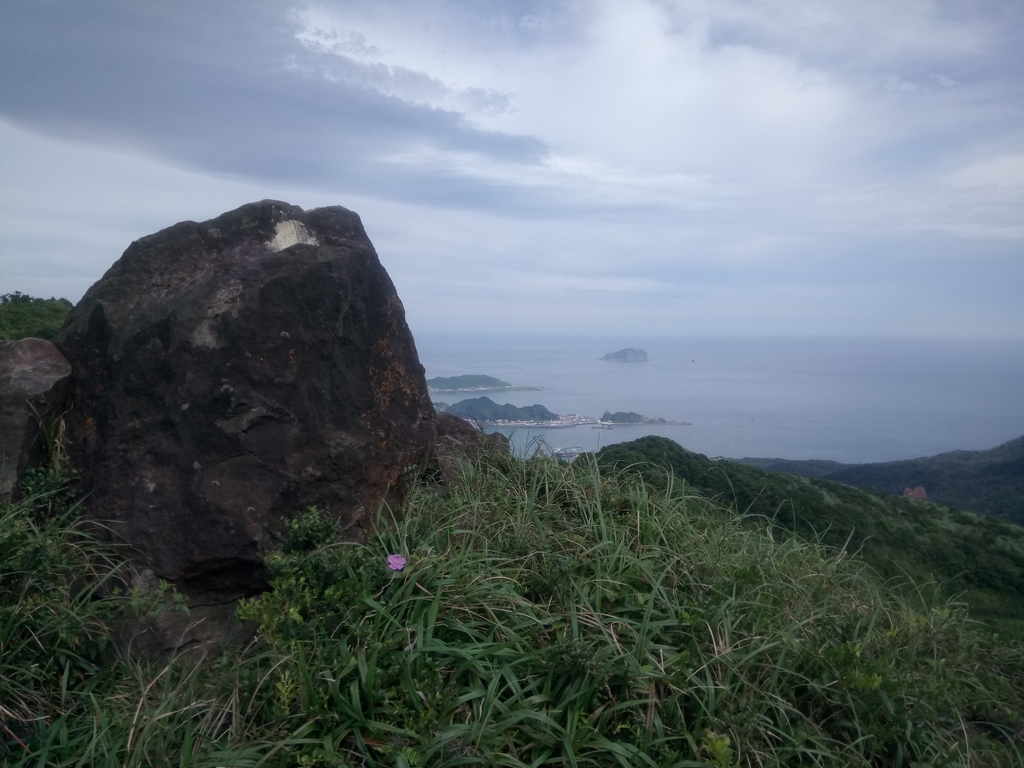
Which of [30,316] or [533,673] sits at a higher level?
[30,316]

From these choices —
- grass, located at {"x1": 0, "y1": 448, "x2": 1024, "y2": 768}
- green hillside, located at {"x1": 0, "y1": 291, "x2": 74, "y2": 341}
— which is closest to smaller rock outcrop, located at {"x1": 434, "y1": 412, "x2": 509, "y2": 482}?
grass, located at {"x1": 0, "y1": 448, "x2": 1024, "y2": 768}

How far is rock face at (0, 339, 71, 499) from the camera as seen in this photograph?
356cm

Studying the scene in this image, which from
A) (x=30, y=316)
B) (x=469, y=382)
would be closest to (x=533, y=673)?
(x=30, y=316)

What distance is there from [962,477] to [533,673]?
800 centimetres

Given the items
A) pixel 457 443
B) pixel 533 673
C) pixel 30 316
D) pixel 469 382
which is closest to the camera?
pixel 533 673

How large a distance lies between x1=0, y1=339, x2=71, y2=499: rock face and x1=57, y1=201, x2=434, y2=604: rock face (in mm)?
97

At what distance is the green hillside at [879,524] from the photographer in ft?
17.4

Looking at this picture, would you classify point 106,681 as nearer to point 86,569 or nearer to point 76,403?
point 86,569

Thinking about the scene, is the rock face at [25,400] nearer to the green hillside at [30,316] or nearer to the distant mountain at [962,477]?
the green hillside at [30,316]

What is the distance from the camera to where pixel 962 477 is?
8.85 metres

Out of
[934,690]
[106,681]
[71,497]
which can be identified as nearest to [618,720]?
[934,690]

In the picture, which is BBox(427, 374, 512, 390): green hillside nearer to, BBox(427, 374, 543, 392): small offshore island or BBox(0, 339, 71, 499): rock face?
BBox(427, 374, 543, 392): small offshore island

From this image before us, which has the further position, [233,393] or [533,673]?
[233,393]

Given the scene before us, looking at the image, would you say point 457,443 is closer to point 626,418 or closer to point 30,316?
point 30,316
